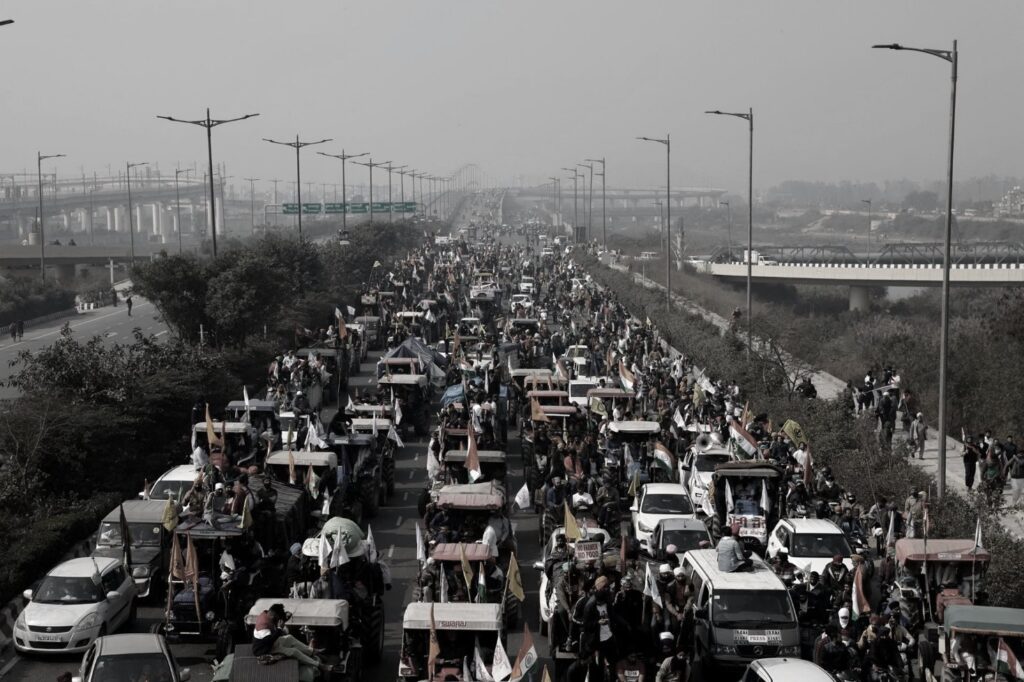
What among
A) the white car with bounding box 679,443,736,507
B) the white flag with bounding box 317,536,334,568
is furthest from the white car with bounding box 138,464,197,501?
the white car with bounding box 679,443,736,507

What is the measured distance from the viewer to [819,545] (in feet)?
66.1

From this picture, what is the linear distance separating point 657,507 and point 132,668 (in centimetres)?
1021

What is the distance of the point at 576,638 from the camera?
16.5 metres

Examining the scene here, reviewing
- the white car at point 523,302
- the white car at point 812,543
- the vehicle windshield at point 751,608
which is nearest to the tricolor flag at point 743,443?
the white car at point 812,543

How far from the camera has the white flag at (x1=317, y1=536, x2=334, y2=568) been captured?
17.5 m

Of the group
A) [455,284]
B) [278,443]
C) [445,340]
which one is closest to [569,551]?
[278,443]

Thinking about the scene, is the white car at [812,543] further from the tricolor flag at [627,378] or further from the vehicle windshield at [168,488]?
the tricolor flag at [627,378]

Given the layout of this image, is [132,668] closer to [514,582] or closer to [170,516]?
[514,582]

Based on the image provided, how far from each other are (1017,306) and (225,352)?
2216 centimetres

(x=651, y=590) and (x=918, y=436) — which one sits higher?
(x=651, y=590)

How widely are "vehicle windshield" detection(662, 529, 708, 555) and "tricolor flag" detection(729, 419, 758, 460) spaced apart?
625cm

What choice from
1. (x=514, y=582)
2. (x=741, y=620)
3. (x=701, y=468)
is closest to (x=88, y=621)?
(x=514, y=582)

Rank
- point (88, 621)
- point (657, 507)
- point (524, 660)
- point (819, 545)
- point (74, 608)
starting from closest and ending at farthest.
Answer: point (524, 660), point (88, 621), point (74, 608), point (819, 545), point (657, 507)

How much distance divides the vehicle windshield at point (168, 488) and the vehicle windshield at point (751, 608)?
33.4ft
